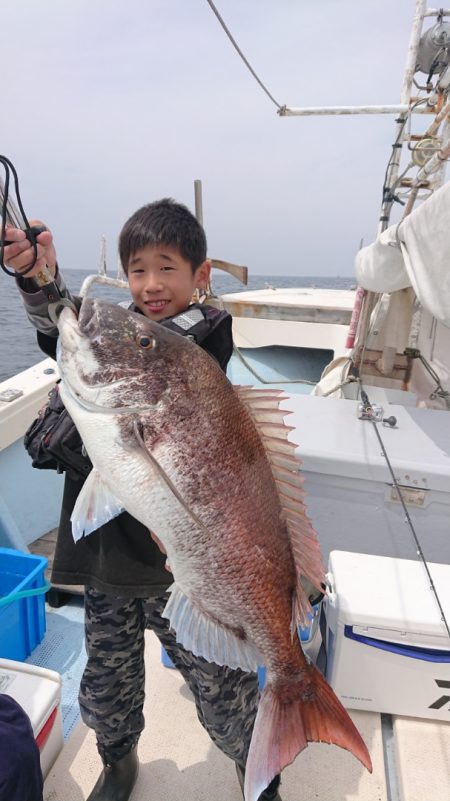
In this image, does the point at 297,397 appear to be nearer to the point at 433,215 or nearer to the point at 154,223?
the point at 433,215

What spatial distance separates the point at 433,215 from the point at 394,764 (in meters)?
3.15

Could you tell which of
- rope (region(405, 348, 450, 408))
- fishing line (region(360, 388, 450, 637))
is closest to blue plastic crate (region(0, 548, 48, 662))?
fishing line (region(360, 388, 450, 637))

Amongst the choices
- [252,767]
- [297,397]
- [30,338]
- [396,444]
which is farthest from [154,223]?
[30,338]

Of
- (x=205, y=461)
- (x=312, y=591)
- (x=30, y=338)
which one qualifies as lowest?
(x=30, y=338)

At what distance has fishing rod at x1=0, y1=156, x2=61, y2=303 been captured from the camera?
50.0 inches

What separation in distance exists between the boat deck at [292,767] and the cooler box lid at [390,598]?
56 centimetres

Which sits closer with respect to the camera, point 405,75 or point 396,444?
point 396,444

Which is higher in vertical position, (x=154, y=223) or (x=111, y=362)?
(x=154, y=223)

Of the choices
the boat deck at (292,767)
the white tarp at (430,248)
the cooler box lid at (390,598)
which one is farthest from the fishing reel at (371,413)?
the boat deck at (292,767)

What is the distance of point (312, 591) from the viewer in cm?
246

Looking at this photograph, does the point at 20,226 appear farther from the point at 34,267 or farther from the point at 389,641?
the point at 389,641

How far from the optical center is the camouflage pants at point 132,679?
1.73m

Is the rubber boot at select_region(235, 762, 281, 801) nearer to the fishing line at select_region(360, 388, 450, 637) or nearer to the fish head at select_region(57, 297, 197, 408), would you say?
the fishing line at select_region(360, 388, 450, 637)

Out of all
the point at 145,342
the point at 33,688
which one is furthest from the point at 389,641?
the point at 145,342
